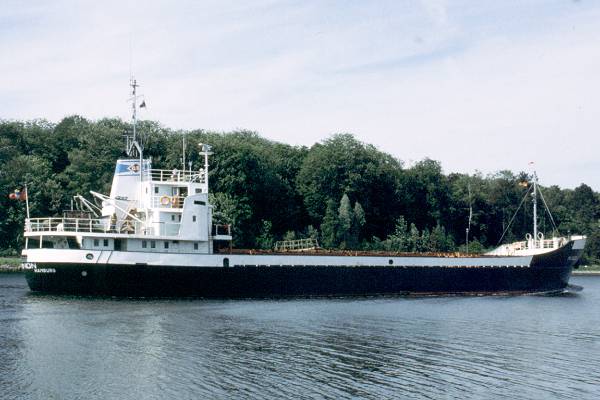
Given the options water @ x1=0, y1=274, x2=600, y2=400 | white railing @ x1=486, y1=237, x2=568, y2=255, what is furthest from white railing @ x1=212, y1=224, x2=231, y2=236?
white railing @ x1=486, y1=237, x2=568, y2=255

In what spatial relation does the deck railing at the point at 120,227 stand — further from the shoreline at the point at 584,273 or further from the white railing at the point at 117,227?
the shoreline at the point at 584,273

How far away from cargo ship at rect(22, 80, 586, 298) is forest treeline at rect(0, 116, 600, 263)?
24.2m

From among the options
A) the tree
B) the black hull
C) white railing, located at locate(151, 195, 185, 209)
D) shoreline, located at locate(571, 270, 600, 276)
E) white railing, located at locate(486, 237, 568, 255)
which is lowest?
shoreline, located at locate(571, 270, 600, 276)

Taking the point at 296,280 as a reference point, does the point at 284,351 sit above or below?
below

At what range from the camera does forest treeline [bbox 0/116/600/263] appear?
3046 inches

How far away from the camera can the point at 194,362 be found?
26.0m

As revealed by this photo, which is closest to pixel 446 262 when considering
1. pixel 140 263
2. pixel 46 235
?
pixel 140 263

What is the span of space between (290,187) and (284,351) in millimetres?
64188

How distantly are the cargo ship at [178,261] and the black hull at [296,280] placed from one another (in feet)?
0.21

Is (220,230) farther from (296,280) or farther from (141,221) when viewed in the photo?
(141,221)

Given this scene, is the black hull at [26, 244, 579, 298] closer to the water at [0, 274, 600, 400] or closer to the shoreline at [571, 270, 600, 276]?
the water at [0, 274, 600, 400]

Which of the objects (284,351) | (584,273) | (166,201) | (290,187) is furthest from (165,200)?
(584,273)

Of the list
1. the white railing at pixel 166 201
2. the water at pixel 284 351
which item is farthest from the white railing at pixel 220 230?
the water at pixel 284 351

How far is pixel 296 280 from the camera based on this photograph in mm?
49156
